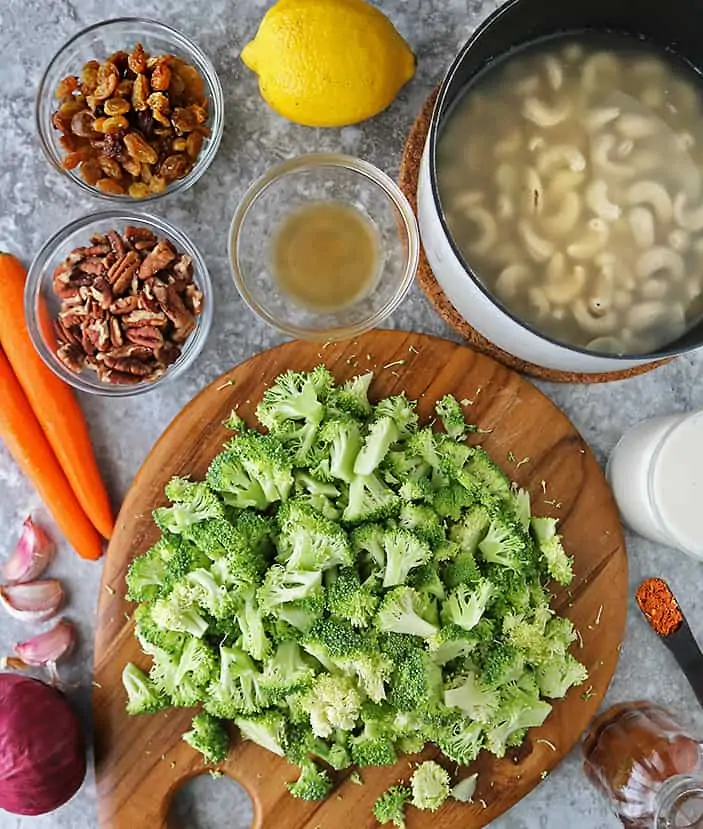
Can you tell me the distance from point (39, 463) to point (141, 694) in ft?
1.58

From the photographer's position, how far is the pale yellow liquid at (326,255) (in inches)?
71.0

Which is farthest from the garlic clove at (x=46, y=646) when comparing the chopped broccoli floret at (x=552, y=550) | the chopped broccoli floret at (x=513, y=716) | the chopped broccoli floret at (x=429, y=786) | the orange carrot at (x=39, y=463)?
the chopped broccoli floret at (x=552, y=550)

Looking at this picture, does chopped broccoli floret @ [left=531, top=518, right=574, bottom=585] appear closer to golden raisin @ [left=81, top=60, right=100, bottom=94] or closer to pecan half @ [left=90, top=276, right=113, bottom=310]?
pecan half @ [left=90, top=276, right=113, bottom=310]

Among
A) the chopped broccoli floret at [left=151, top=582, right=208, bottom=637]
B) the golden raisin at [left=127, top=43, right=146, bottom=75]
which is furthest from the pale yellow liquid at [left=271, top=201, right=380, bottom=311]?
the chopped broccoli floret at [left=151, top=582, right=208, bottom=637]

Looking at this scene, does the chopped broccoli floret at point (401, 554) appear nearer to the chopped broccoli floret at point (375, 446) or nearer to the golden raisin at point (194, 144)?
the chopped broccoli floret at point (375, 446)

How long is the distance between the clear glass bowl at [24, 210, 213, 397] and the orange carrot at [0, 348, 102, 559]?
106 mm

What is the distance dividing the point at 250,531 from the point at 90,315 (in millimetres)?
498

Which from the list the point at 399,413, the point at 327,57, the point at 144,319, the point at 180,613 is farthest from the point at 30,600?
the point at 327,57

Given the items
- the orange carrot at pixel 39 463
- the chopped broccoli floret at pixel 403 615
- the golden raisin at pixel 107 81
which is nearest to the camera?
the chopped broccoli floret at pixel 403 615

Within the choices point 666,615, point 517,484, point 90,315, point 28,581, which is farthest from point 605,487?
point 28,581

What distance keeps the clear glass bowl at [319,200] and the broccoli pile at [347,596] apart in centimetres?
14

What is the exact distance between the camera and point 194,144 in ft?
5.74

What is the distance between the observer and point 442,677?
167 centimetres

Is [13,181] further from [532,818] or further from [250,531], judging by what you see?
[532,818]
